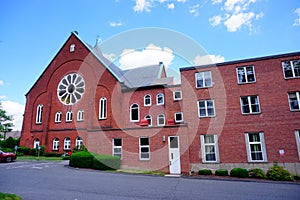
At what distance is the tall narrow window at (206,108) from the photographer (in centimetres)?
1642

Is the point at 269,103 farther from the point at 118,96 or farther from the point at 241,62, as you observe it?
the point at 118,96

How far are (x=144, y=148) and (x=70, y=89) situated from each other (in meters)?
18.3

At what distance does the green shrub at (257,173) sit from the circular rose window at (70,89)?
76.8 ft

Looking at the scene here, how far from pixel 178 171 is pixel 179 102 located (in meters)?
10.9

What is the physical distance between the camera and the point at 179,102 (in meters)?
24.4

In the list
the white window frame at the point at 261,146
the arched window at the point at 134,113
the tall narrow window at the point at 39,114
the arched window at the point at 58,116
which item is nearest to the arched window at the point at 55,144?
the arched window at the point at 58,116

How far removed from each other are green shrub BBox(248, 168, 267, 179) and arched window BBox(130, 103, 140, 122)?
1481 cm

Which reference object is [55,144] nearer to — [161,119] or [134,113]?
[134,113]

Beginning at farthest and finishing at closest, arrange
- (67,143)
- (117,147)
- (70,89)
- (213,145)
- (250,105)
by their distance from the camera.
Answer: (70,89) < (67,143) < (117,147) < (250,105) < (213,145)

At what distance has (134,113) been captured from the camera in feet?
84.9

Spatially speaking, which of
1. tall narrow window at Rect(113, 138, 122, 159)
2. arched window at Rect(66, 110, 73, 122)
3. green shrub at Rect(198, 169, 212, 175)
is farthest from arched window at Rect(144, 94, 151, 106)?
green shrub at Rect(198, 169, 212, 175)

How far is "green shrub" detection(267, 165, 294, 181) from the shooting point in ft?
41.9

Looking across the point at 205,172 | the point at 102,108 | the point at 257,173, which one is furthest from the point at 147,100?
the point at 257,173

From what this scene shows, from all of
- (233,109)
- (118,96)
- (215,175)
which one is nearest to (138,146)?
(215,175)
